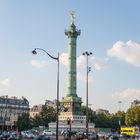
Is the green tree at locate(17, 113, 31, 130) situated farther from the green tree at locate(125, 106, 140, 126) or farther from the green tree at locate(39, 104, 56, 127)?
the green tree at locate(125, 106, 140, 126)

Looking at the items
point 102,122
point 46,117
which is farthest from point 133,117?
point 46,117

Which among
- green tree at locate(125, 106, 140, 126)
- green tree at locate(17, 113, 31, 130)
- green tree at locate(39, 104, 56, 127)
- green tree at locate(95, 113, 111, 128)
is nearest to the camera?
green tree at locate(125, 106, 140, 126)

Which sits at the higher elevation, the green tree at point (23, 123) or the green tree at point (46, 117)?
the green tree at point (46, 117)

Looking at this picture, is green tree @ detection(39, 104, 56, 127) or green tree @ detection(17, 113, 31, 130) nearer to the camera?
green tree @ detection(17, 113, 31, 130)

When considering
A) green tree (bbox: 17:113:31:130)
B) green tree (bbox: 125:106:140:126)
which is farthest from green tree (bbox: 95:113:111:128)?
green tree (bbox: 17:113:31:130)

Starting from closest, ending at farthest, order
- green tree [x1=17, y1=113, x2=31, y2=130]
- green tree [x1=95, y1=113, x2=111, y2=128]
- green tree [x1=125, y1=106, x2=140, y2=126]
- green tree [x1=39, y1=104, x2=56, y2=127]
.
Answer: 1. green tree [x1=125, y1=106, x2=140, y2=126]
2. green tree [x1=17, y1=113, x2=31, y2=130]
3. green tree [x1=39, y1=104, x2=56, y2=127]
4. green tree [x1=95, y1=113, x2=111, y2=128]

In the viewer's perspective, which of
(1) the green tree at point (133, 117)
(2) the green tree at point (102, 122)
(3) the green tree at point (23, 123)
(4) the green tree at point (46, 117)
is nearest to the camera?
(1) the green tree at point (133, 117)

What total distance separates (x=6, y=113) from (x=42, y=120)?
32.9 meters

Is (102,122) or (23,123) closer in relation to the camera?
(23,123)

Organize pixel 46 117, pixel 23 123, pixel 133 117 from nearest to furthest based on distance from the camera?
pixel 133 117
pixel 23 123
pixel 46 117

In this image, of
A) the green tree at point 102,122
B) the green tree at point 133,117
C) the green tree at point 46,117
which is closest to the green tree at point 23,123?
the green tree at point 46,117

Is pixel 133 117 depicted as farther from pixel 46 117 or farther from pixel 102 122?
pixel 46 117

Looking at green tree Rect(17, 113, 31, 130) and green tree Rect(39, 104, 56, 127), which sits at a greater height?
green tree Rect(39, 104, 56, 127)

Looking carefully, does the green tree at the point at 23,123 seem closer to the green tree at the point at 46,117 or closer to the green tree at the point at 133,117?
the green tree at the point at 46,117
